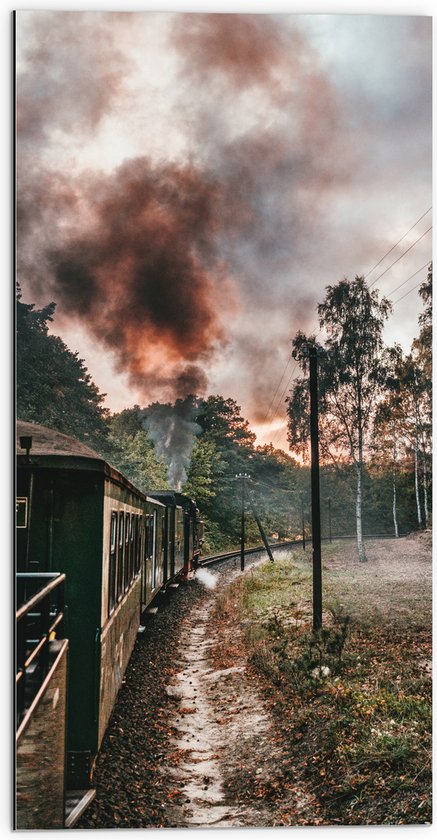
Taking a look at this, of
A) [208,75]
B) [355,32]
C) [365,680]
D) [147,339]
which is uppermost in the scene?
[355,32]

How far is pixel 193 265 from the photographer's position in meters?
6.28

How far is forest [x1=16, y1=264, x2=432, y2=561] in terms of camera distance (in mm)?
5898

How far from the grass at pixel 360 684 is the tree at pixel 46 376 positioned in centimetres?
347

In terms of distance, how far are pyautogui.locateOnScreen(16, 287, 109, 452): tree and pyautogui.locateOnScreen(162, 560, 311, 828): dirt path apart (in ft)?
10.1

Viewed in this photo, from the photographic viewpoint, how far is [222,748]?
5.34 meters

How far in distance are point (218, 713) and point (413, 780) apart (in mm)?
2178

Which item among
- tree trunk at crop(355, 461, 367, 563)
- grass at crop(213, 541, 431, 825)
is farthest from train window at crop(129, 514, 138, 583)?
tree trunk at crop(355, 461, 367, 563)

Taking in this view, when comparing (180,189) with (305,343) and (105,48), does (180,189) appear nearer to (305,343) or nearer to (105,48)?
(105,48)

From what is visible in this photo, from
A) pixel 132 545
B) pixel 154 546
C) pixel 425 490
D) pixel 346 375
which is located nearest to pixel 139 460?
pixel 154 546

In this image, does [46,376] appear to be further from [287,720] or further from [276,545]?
[276,545]

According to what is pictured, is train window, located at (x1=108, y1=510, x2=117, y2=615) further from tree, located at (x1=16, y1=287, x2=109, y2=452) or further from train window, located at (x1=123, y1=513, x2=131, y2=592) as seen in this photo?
tree, located at (x1=16, y1=287, x2=109, y2=452)

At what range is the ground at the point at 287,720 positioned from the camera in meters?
4.46

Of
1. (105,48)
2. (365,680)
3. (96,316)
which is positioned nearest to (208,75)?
(105,48)

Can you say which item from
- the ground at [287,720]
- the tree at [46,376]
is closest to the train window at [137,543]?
the ground at [287,720]
